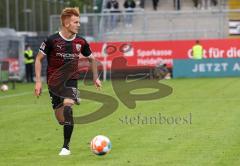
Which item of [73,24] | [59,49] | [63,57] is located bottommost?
[63,57]

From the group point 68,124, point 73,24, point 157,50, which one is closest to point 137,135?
point 68,124

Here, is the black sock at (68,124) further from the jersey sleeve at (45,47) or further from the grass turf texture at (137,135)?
the jersey sleeve at (45,47)

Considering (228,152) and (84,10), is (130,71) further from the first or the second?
(228,152)

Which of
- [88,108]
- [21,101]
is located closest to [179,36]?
[21,101]

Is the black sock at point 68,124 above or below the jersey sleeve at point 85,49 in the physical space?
below

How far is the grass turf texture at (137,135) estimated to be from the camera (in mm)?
11125

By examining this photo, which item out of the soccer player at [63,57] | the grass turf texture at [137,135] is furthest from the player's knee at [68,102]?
the grass turf texture at [137,135]

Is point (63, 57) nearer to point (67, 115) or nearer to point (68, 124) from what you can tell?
point (67, 115)

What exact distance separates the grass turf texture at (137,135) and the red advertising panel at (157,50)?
55.8 feet

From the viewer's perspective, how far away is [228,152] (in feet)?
38.0

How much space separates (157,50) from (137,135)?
27.7 m

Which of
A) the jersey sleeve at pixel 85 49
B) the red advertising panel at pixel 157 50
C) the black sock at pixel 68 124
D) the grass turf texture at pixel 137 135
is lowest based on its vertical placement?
the red advertising panel at pixel 157 50

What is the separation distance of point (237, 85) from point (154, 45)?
10790mm

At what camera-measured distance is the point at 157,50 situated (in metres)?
41.8
